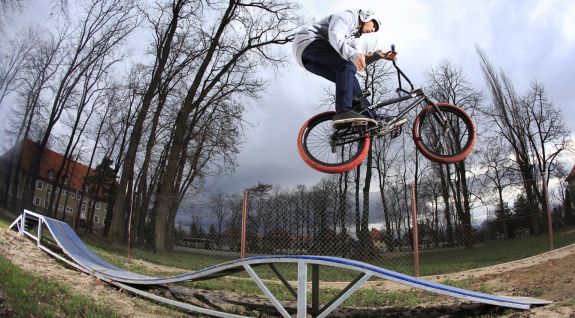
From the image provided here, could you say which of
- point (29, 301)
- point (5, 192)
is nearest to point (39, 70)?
point (5, 192)

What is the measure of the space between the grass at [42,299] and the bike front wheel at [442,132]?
4.77 meters

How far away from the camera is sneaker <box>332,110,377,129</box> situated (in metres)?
5.11

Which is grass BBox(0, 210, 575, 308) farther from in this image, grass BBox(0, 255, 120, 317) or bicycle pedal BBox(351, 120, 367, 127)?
bicycle pedal BBox(351, 120, 367, 127)

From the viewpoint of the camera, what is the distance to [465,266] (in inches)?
413

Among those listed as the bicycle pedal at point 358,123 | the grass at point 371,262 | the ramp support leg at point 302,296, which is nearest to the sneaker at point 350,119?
the bicycle pedal at point 358,123

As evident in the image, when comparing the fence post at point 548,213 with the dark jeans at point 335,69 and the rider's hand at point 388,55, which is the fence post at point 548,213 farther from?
the rider's hand at point 388,55

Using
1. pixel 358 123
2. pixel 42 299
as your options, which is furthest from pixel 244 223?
pixel 358 123

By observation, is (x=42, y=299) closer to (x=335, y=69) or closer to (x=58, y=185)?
(x=335, y=69)

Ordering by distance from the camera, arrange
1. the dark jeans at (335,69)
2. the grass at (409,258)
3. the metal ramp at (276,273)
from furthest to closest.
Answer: the grass at (409,258), the dark jeans at (335,69), the metal ramp at (276,273)

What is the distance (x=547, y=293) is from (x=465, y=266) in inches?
170

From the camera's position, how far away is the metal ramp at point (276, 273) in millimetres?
4812

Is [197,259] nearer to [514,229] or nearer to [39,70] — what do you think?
[39,70]

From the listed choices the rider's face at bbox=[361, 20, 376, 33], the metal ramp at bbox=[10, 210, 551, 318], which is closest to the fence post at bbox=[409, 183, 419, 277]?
the metal ramp at bbox=[10, 210, 551, 318]

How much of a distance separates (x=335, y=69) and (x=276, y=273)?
3148 millimetres
